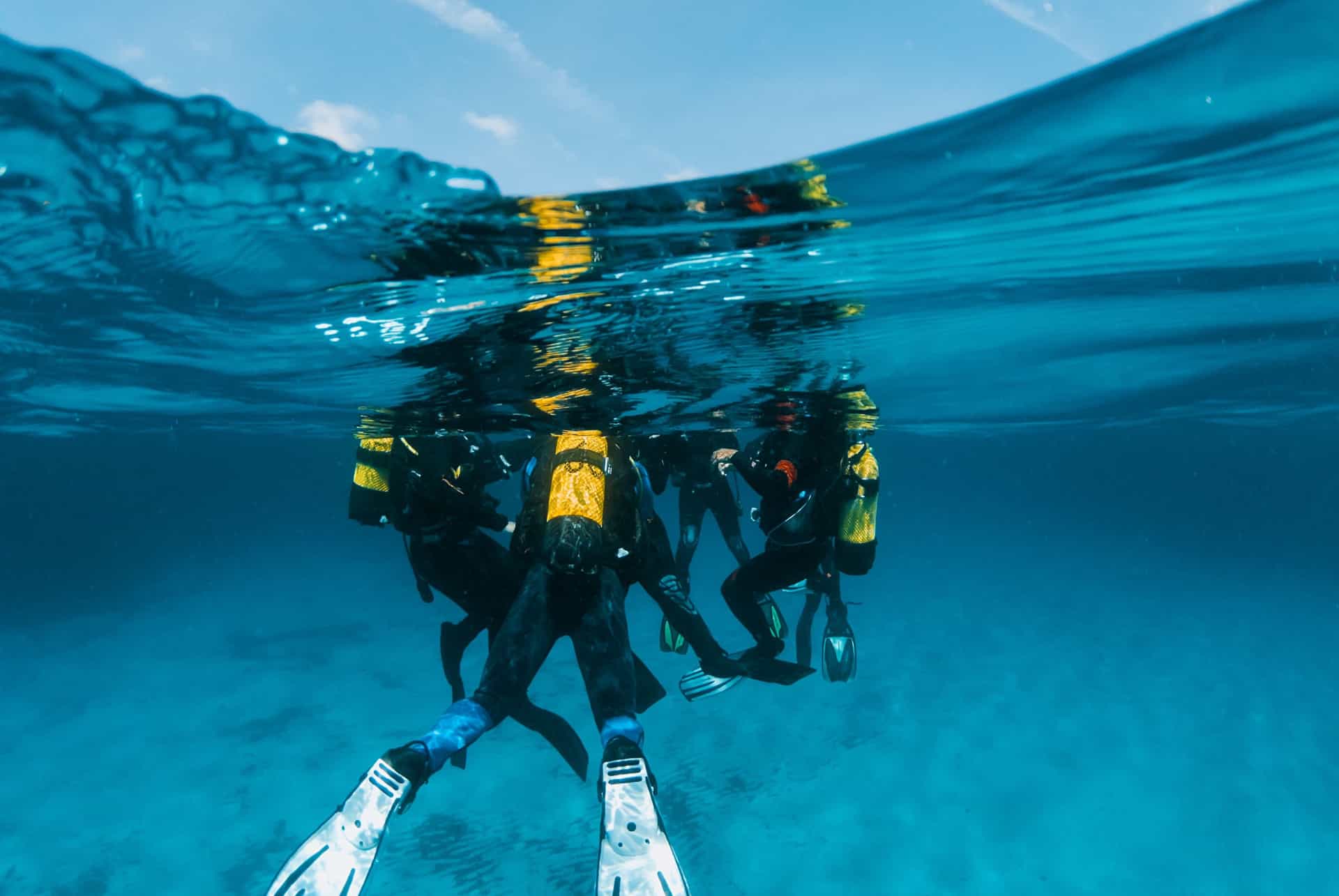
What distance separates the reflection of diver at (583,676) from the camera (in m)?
4.61

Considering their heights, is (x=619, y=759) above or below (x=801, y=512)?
below

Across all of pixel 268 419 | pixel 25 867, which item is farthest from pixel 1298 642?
pixel 268 419

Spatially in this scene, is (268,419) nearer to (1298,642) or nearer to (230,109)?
(230,109)

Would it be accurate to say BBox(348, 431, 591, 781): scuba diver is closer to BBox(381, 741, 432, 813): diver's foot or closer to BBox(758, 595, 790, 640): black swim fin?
BBox(381, 741, 432, 813): diver's foot

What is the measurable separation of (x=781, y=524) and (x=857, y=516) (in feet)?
3.27

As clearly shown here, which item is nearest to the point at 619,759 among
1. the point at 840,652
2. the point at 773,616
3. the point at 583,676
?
the point at 583,676

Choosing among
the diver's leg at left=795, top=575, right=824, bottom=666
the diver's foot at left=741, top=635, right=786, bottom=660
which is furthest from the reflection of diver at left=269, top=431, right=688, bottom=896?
the diver's leg at left=795, top=575, right=824, bottom=666

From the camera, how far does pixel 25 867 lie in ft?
32.2

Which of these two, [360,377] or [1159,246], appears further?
[360,377]

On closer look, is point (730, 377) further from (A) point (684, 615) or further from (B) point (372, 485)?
(B) point (372, 485)

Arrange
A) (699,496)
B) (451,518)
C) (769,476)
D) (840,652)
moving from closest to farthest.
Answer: (451,518), (769,476), (840,652), (699,496)

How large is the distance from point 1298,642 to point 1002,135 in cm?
2725

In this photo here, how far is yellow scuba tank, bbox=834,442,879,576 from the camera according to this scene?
8273 mm

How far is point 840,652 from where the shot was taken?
36.3 feet
